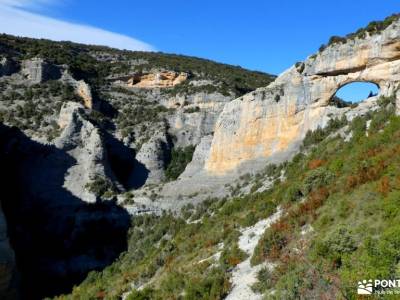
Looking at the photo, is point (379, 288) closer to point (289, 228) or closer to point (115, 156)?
point (289, 228)

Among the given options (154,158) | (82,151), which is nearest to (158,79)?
(154,158)

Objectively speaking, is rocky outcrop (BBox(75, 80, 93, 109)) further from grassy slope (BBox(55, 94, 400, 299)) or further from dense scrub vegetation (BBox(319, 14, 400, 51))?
grassy slope (BBox(55, 94, 400, 299))

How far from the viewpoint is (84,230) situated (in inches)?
1542

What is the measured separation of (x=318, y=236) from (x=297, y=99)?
20653mm

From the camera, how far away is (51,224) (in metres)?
40.6

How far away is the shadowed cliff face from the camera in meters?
36.5

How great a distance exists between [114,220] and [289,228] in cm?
2472

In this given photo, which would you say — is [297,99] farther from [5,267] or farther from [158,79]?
[158,79]

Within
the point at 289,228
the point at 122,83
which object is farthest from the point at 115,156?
the point at 289,228
